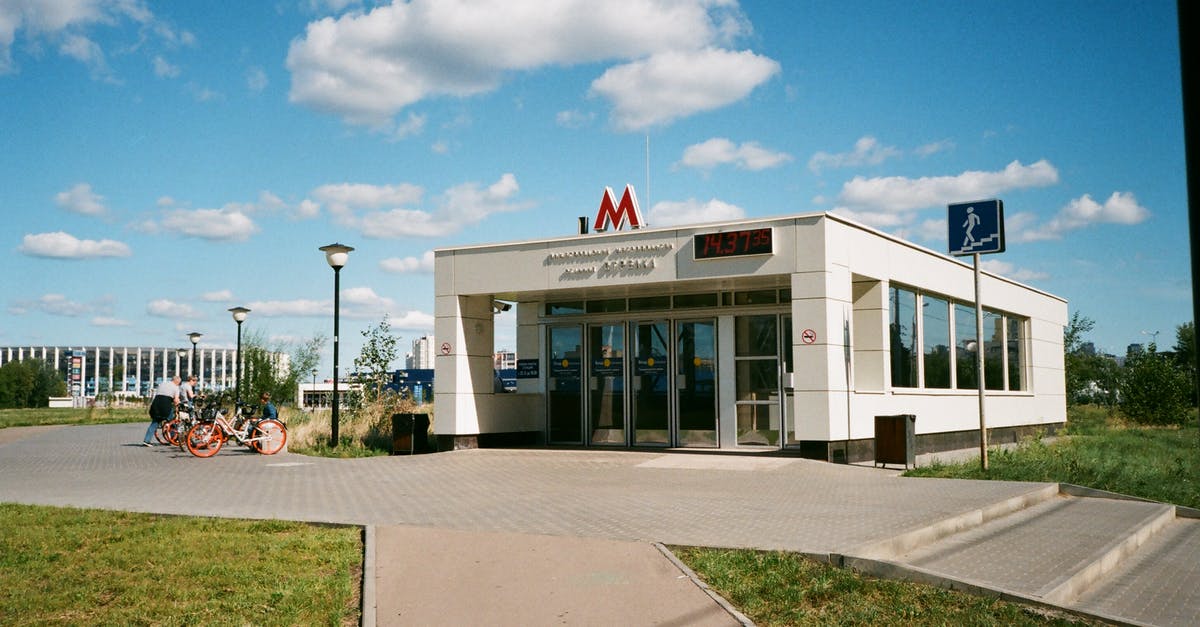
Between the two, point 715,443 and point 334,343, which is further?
point 334,343

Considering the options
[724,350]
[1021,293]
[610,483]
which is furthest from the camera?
[1021,293]

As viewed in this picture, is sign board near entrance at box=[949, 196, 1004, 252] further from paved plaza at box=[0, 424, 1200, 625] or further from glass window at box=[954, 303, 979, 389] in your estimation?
glass window at box=[954, 303, 979, 389]

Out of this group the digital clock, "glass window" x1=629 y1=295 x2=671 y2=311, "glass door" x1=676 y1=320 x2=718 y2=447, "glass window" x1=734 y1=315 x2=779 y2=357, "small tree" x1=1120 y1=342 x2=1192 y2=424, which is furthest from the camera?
"small tree" x1=1120 y1=342 x2=1192 y2=424

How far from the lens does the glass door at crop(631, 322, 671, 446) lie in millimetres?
20938

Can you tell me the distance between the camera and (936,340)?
23047mm

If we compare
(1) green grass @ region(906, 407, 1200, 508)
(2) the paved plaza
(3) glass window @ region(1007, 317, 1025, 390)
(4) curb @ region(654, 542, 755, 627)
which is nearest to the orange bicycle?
(2) the paved plaza

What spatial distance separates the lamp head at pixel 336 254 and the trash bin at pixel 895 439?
12.1 m

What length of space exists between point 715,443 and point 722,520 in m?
10.1

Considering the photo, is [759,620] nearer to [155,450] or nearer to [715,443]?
[715,443]

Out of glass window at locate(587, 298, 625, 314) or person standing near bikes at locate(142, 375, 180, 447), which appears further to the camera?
person standing near bikes at locate(142, 375, 180, 447)

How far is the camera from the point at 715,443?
66.3ft

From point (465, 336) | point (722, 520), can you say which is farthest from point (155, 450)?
point (722, 520)

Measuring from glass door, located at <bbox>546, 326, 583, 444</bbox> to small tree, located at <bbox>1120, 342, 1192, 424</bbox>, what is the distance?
23046 mm

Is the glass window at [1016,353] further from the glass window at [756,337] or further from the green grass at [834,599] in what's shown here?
the green grass at [834,599]
